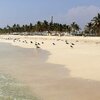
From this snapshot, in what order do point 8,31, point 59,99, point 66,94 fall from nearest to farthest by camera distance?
point 59,99 < point 66,94 < point 8,31

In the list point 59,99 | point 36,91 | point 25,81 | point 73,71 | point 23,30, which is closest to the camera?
point 59,99

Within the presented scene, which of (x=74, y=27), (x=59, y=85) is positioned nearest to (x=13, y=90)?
(x=59, y=85)

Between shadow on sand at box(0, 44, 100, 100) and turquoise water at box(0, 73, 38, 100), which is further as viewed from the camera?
shadow on sand at box(0, 44, 100, 100)

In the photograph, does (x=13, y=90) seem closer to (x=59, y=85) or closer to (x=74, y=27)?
(x=59, y=85)

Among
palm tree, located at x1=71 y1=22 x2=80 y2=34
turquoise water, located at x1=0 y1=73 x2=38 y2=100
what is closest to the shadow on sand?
turquoise water, located at x1=0 y1=73 x2=38 y2=100

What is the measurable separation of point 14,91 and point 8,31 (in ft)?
580

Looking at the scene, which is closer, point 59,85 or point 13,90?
point 13,90

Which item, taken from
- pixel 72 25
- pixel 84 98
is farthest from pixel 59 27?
pixel 84 98

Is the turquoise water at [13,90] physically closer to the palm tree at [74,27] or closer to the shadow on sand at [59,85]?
the shadow on sand at [59,85]

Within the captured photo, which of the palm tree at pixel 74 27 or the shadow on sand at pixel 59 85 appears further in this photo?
the palm tree at pixel 74 27

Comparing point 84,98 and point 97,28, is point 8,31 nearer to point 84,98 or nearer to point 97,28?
point 97,28

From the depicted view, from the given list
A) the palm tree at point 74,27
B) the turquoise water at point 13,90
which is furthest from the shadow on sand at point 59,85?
the palm tree at point 74,27

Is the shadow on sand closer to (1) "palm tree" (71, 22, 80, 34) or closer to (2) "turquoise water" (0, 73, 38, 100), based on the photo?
(2) "turquoise water" (0, 73, 38, 100)

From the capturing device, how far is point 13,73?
18.2m
